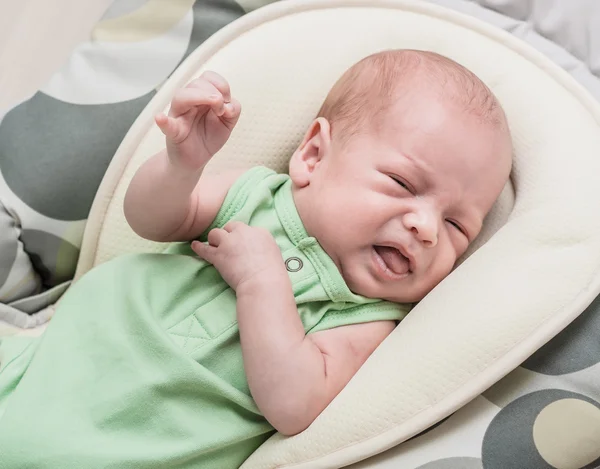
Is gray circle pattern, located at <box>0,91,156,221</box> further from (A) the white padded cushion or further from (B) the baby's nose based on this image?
(B) the baby's nose

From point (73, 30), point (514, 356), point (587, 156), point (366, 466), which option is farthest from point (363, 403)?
point (73, 30)

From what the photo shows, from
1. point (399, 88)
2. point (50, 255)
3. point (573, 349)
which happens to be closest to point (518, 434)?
point (573, 349)

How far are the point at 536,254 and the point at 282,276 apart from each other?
320 mm

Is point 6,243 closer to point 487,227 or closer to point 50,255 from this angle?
point 50,255

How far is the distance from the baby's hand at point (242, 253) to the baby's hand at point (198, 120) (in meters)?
0.12

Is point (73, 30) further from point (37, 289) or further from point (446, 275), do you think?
point (446, 275)

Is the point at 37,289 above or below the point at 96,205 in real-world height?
below

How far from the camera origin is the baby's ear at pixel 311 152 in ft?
3.23

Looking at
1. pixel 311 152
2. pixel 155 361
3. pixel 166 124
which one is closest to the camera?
pixel 166 124

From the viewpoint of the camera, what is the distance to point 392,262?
92cm

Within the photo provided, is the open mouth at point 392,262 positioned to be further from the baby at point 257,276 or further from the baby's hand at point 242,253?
the baby's hand at point 242,253

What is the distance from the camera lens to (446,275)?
0.98m

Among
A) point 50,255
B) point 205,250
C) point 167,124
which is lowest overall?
point 50,255

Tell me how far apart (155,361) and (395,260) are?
0.33 m
